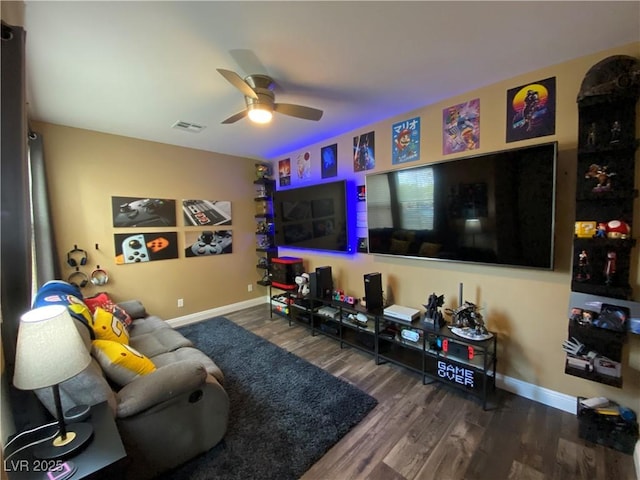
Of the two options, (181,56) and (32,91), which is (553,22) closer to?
(181,56)

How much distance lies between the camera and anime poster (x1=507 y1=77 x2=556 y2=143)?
197cm

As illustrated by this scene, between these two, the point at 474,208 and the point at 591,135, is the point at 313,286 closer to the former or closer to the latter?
the point at 474,208

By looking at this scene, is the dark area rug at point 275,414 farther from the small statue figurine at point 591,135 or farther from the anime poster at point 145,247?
the small statue figurine at point 591,135

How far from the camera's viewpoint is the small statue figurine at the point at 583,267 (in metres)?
1.78

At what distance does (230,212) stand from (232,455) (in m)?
3.26

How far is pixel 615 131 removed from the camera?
1.65 meters

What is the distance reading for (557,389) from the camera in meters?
2.04

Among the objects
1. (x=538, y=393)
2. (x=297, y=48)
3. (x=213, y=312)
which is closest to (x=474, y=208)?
(x=538, y=393)

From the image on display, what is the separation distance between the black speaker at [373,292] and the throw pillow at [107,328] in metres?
2.17

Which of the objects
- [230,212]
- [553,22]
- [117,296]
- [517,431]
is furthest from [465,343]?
[117,296]

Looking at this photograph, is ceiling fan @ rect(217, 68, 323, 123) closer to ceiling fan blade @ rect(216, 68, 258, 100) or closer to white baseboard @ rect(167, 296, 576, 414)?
ceiling fan blade @ rect(216, 68, 258, 100)

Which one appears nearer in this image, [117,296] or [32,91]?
[32,91]

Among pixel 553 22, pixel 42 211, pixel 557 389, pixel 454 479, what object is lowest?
pixel 454 479

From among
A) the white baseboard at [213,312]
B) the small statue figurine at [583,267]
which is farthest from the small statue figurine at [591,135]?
the white baseboard at [213,312]
